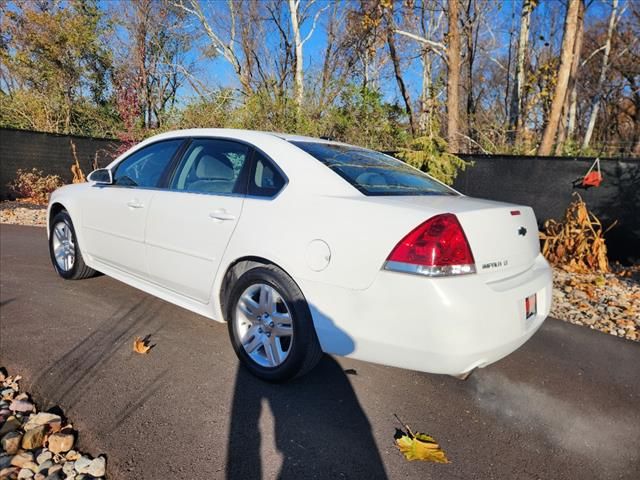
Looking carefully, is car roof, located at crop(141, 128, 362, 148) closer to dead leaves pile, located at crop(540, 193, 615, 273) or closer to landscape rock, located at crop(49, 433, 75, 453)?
landscape rock, located at crop(49, 433, 75, 453)

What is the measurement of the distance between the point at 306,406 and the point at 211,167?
1762 millimetres

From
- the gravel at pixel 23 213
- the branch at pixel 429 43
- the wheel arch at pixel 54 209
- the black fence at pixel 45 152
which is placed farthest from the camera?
the branch at pixel 429 43

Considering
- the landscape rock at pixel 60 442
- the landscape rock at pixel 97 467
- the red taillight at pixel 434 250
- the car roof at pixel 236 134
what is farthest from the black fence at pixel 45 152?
the red taillight at pixel 434 250

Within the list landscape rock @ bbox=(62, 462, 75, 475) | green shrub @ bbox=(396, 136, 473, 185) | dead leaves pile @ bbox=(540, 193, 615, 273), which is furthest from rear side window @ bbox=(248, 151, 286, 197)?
green shrub @ bbox=(396, 136, 473, 185)

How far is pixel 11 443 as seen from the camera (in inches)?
73.7

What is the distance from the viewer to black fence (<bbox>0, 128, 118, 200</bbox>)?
31.6ft

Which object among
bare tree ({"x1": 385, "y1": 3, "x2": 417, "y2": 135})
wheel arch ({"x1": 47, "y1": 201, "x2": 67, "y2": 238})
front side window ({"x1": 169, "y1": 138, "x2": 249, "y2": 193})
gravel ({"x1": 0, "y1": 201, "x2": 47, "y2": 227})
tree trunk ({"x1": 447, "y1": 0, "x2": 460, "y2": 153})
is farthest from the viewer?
bare tree ({"x1": 385, "y1": 3, "x2": 417, "y2": 135})

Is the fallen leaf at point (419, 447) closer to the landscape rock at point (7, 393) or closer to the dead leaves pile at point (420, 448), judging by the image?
the dead leaves pile at point (420, 448)

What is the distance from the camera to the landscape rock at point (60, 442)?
1.86 m

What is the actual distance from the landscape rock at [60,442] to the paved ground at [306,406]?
6cm

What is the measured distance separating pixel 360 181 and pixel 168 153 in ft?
5.62

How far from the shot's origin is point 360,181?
2.46 metres

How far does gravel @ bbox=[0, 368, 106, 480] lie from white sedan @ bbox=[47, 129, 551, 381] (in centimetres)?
99

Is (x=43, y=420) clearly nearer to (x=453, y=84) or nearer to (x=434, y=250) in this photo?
(x=434, y=250)
